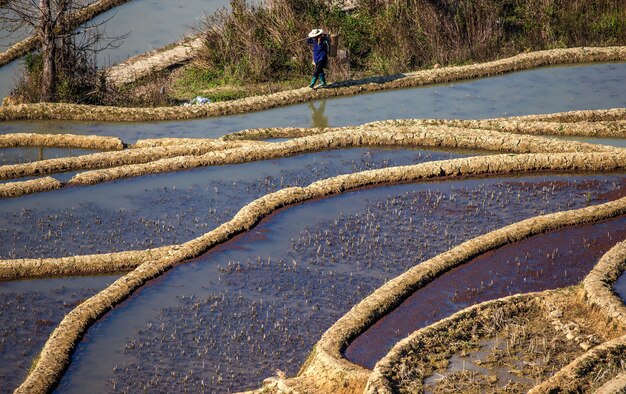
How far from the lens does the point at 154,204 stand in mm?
15195

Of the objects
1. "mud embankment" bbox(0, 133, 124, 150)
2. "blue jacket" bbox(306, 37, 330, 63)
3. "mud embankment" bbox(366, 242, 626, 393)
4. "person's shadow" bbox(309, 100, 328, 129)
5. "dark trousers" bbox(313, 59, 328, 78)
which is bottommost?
"mud embankment" bbox(366, 242, 626, 393)

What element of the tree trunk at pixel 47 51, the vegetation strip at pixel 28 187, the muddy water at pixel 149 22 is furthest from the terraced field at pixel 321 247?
the muddy water at pixel 149 22

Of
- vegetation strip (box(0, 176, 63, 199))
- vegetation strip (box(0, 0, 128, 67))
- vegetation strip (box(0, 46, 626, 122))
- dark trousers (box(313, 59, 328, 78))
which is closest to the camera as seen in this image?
vegetation strip (box(0, 176, 63, 199))

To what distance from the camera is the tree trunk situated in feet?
67.2

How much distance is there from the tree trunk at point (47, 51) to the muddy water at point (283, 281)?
8115 mm

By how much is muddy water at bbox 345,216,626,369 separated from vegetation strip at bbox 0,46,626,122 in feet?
25.1

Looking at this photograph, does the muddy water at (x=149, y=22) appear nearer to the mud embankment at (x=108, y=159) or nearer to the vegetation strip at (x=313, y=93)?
the vegetation strip at (x=313, y=93)

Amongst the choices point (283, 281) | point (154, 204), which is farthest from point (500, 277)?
point (154, 204)

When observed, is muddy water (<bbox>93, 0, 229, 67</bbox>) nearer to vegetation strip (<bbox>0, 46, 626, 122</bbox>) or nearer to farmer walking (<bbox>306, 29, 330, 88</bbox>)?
vegetation strip (<bbox>0, 46, 626, 122</bbox>)

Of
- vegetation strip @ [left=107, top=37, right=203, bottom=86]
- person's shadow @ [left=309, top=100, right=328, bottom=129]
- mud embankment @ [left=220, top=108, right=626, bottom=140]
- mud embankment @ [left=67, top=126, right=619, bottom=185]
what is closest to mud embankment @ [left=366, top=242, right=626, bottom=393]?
mud embankment @ [left=67, top=126, right=619, bottom=185]

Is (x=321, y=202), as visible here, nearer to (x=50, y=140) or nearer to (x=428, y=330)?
(x=428, y=330)

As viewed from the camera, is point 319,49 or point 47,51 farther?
point 47,51

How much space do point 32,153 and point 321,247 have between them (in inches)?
271

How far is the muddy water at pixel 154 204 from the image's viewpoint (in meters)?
13.9
